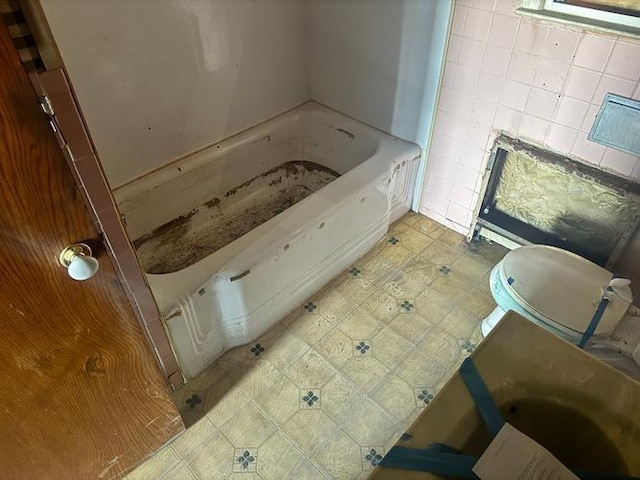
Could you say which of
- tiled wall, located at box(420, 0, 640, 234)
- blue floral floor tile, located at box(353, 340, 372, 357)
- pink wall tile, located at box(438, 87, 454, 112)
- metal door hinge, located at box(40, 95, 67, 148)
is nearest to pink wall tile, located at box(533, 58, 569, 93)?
tiled wall, located at box(420, 0, 640, 234)

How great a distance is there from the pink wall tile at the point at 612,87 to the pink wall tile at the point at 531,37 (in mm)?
219

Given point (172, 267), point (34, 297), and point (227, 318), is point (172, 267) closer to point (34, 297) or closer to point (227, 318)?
point (227, 318)

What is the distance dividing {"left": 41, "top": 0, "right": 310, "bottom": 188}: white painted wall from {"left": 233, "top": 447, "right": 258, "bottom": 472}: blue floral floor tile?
1.14 m

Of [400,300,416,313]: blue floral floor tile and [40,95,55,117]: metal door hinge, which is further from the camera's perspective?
[400,300,416,313]: blue floral floor tile

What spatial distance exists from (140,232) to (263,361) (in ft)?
2.49

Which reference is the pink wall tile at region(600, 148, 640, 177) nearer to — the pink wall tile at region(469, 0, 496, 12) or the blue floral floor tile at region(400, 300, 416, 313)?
the pink wall tile at region(469, 0, 496, 12)

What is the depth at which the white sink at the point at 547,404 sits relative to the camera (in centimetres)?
93

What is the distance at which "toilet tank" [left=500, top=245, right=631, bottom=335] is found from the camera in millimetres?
1430

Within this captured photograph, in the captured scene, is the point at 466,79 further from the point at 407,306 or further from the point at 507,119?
the point at 407,306

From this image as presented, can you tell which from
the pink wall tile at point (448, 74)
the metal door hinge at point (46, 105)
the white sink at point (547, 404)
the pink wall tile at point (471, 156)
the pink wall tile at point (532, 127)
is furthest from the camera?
the pink wall tile at point (471, 156)

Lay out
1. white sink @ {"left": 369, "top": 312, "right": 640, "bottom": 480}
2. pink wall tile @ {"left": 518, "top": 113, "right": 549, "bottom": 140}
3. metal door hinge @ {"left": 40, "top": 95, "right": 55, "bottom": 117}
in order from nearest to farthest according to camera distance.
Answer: metal door hinge @ {"left": 40, "top": 95, "right": 55, "bottom": 117} < white sink @ {"left": 369, "top": 312, "right": 640, "bottom": 480} < pink wall tile @ {"left": 518, "top": 113, "right": 549, "bottom": 140}

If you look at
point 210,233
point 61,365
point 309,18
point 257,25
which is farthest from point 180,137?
point 61,365

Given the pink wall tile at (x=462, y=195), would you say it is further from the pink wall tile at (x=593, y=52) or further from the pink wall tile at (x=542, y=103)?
the pink wall tile at (x=593, y=52)

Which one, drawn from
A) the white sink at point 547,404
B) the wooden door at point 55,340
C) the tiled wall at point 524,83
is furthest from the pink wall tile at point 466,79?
the wooden door at point 55,340
